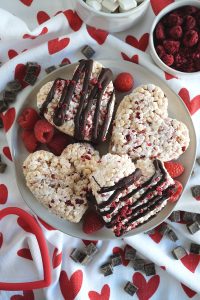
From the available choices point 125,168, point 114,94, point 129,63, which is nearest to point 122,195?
point 125,168

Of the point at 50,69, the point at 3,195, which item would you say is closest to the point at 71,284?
the point at 3,195

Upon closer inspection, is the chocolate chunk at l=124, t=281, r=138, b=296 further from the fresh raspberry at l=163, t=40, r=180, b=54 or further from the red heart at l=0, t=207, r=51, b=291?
the fresh raspberry at l=163, t=40, r=180, b=54

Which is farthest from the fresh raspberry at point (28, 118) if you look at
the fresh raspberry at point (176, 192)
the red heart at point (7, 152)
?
the fresh raspberry at point (176, 192)

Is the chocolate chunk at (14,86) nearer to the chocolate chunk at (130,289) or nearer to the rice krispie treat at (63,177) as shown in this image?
the rice krispie treat at (63,177)

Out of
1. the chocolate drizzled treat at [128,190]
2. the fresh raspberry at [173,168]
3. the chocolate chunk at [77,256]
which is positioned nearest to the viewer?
the chocolate drizzled treat at [128,190]

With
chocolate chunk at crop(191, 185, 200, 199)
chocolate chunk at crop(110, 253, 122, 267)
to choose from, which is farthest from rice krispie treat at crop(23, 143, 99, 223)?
chocolate chunk at crop(191, 185, 200, 199)
